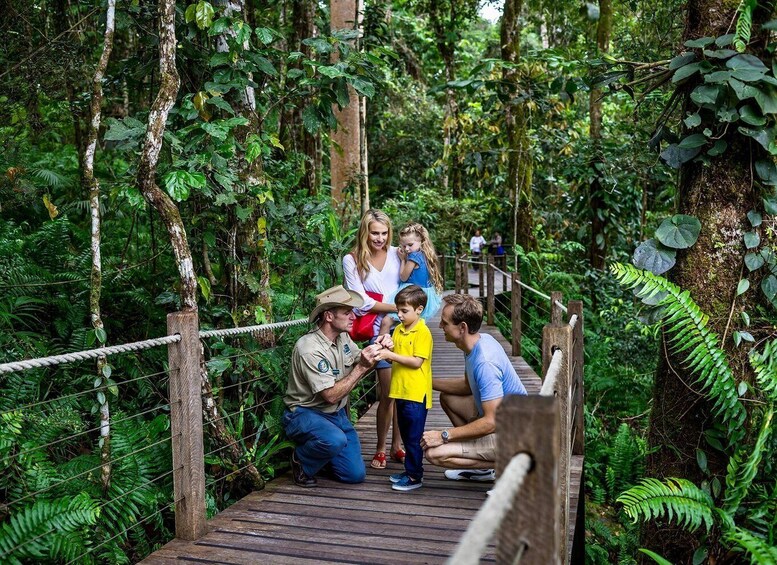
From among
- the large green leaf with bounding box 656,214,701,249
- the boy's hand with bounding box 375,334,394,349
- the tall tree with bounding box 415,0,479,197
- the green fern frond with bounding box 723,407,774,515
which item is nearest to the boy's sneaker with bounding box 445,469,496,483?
the boy's hand with bounding box 375,334,394,349

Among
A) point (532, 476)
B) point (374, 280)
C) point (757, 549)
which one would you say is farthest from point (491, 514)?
point (374, 280)

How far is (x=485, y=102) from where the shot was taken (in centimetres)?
1342

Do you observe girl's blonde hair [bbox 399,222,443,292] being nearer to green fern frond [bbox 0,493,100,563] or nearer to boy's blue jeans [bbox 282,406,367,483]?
boy's blue jeans [bbox 282,406,367,483]

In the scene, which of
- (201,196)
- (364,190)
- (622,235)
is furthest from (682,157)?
(622,235)

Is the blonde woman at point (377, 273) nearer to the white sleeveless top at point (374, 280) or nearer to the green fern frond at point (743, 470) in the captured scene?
the white sleeveless top at point (374, 280)

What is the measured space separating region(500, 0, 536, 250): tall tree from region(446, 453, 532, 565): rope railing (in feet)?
34.6

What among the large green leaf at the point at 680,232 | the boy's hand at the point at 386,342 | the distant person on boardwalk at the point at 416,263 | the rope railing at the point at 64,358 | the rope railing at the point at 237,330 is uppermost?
the large green leaf at the point at 680,232

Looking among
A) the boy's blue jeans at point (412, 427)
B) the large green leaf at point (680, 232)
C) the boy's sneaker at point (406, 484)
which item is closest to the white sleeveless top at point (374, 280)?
the boy's blue jeans at point (412, 427)

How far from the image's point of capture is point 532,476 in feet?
5.58

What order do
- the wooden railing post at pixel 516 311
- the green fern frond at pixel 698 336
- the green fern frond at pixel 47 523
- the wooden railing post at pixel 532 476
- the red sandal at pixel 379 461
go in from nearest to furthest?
the wooden railing post at pixel 532 476 → the green fern frond at pixel 47 523 → the green fern frond at pixel 698 336 → the red sandal at pixel 379 461 → the wooden railing post at pixel 516 311

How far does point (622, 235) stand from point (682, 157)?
903 centimetres

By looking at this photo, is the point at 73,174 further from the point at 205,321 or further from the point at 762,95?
the point at 762,95

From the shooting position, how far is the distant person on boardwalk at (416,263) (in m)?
5.49

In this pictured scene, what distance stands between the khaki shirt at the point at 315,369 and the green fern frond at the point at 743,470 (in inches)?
97.1
